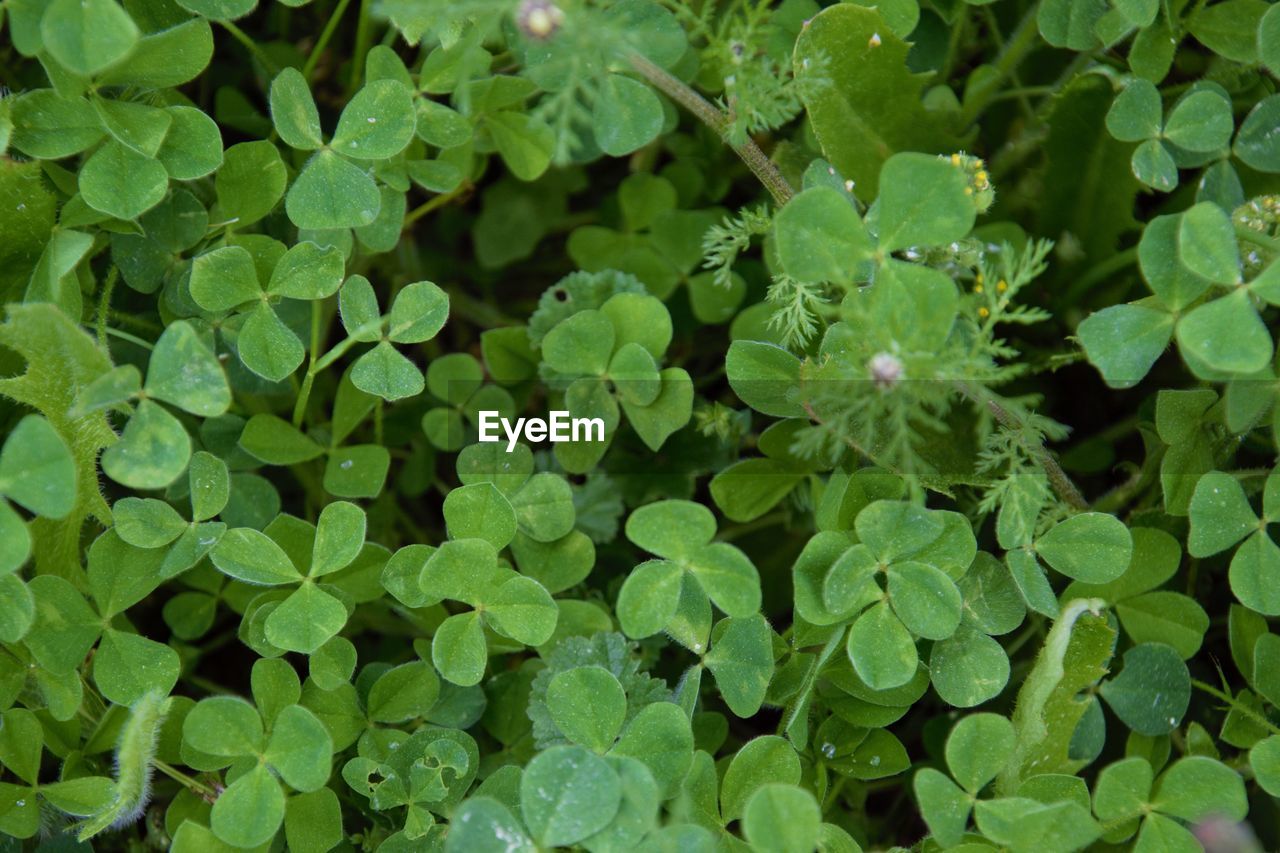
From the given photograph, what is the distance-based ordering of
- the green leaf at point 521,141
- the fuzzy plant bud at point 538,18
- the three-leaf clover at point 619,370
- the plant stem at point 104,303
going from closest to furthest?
the fuzzy plant bud at point 538,18 → the plant stem at point 104,303 → the three-leaf clover at point 619,370 → the green leaf at point 521,141

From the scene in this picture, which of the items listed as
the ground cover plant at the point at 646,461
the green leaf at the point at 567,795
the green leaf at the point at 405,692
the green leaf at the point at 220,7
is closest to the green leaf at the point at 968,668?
the ground cover plant at the point at 646,461

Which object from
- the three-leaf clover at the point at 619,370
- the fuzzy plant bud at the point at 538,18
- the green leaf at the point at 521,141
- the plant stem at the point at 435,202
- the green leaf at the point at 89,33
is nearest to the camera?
the fuzzy plant bud at the point at 538,18

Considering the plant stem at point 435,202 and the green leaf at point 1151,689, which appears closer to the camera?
the green leaf at point 1151,689

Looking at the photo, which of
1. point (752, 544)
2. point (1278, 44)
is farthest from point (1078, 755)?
point (1278, 44)

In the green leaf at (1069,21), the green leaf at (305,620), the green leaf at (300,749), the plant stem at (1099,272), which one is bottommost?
the green leaf at (300,749)

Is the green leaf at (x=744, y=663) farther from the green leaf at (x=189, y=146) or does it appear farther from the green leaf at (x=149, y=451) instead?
the green leaf at (x=189, y=146)

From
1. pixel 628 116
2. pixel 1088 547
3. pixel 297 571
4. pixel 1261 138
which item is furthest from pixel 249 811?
pixel 1261 138

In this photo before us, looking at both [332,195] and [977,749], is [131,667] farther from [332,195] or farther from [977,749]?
[977,749]
